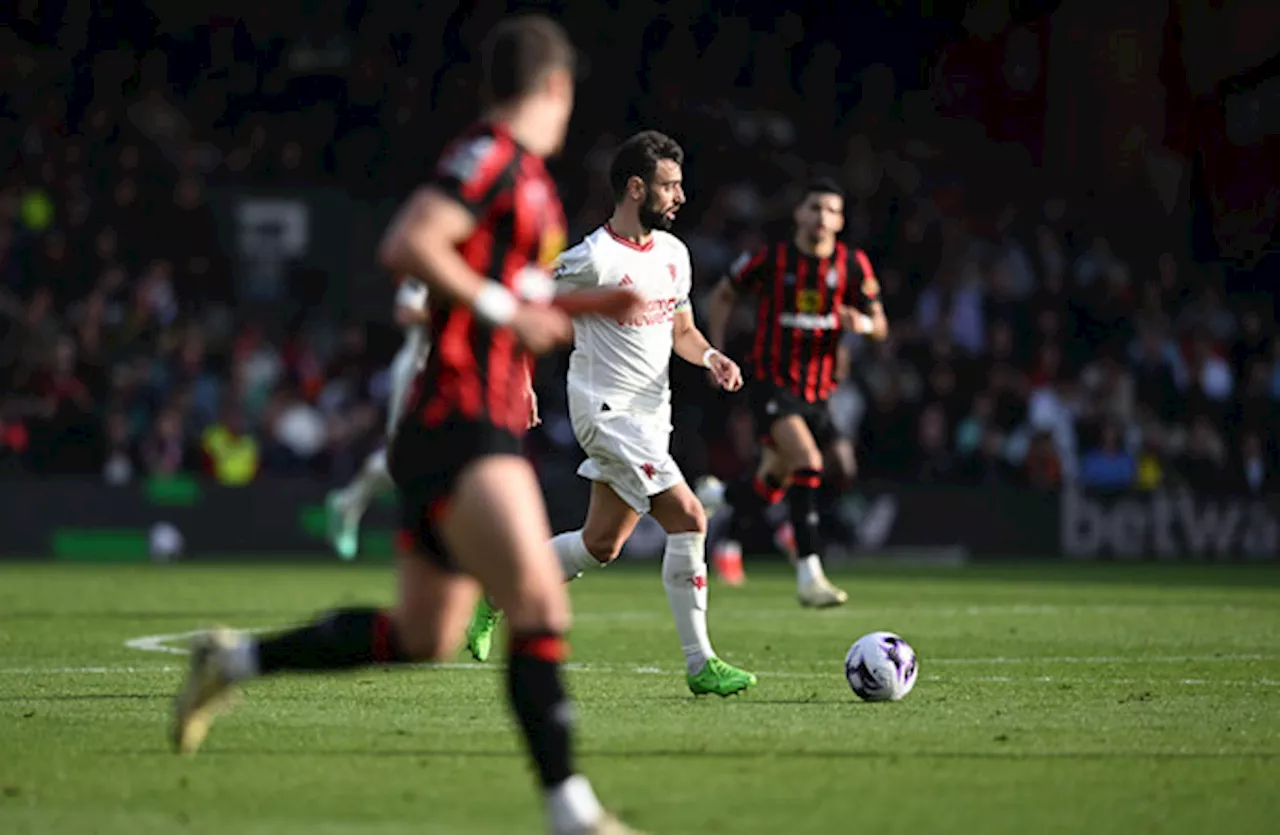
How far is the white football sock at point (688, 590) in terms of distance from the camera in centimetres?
958

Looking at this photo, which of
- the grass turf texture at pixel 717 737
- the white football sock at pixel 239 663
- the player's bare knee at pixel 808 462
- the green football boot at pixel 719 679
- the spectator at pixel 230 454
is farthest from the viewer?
the spectator at pixel 230 454

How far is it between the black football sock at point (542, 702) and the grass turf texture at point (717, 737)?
34cm

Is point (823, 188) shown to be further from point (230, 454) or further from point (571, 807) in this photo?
point (230, 454)

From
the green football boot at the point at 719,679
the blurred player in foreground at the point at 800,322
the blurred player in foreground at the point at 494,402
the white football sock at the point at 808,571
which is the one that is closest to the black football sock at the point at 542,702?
the blurred player in foreground at the point at 494,402

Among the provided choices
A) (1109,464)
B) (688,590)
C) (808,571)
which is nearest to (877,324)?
(808,571)

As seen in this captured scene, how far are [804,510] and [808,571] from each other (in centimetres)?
50

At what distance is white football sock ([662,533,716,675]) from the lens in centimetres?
958

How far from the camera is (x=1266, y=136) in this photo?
26.9m

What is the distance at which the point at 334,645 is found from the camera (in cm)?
655

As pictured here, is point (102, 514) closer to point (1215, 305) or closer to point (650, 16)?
point (650, 16)

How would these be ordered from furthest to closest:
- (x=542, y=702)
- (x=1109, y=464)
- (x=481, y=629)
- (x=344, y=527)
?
1. (x=1109, y=464)
2. (x=344, y=527)
3. (x=481, y=629)
4. (x=542, y=702)

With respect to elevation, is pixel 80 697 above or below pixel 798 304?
below

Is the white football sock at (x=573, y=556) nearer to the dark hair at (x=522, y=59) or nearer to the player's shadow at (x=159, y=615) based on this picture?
the player's shadow at (x=159, y=615)

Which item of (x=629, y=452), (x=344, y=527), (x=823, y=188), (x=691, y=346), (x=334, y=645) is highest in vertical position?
(x=823, y=188)
